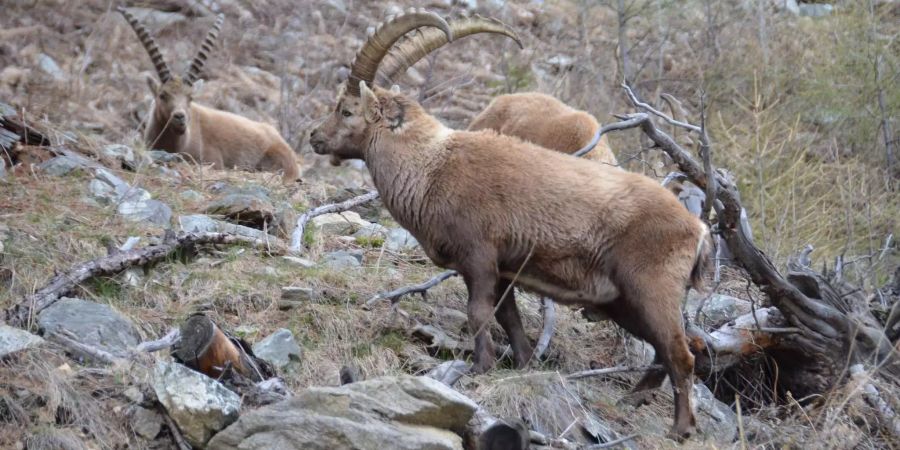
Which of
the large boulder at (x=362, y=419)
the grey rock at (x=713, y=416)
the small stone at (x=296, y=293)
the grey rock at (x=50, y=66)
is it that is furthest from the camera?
the grey rock at (x=50, y=66)

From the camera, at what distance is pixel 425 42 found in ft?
23.1

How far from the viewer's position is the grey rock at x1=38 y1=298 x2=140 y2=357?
542cm

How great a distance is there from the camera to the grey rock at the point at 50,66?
1598 centimetres

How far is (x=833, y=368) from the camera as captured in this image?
258 inches

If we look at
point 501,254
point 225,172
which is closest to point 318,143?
point 501,254

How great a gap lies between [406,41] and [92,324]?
295 cm

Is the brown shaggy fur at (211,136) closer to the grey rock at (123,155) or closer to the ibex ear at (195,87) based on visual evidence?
the ibex ear at (195,87)

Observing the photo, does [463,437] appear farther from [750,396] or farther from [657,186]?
[750,396]

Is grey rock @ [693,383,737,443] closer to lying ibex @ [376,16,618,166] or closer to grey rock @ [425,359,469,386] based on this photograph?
grey rock @ [425,359,469,386]

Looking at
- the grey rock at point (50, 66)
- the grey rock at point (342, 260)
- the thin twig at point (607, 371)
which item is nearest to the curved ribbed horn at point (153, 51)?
the grey rock at point (50, 66)

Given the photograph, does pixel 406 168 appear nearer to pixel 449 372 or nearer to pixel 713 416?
pixel 449 372

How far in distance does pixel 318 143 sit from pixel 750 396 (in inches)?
138

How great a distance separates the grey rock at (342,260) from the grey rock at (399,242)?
463mm

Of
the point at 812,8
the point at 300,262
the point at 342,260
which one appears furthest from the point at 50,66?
the point at 812,8
